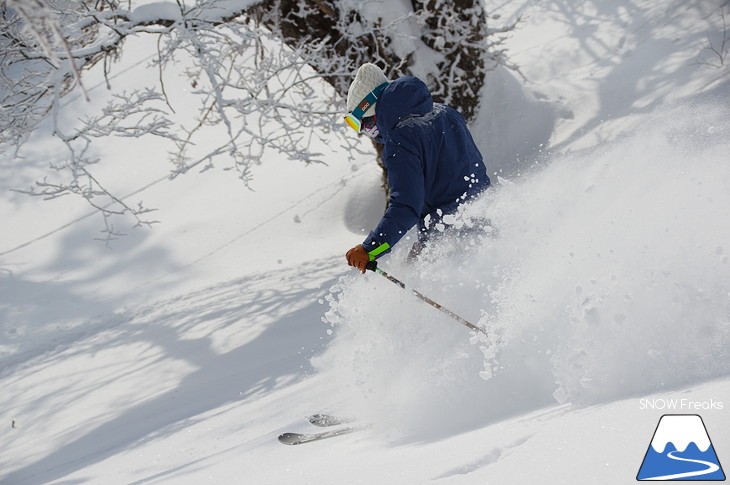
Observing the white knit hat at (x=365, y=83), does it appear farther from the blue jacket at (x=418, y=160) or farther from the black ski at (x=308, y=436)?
the black ski at (x=308, y=436)

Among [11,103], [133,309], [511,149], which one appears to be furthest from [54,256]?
[511,149]

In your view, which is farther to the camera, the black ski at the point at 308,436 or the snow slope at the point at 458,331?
the black ski at the point at 308,436

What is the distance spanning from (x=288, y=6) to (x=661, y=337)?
6.57m

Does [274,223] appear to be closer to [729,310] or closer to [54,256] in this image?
[54,256]

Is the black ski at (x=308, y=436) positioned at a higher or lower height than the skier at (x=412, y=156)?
lower

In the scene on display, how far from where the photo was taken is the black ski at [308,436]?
142 inches

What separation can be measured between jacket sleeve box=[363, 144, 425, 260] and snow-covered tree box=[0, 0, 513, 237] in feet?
10.4

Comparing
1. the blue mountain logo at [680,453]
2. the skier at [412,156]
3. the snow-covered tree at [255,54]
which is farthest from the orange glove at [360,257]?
the snow-covered tree at [255,54]

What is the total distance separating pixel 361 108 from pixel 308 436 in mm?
1790

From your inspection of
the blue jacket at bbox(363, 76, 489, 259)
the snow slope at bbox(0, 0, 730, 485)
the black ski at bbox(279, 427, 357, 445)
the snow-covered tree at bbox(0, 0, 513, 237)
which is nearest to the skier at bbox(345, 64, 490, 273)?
the blue jacket at bbox(363, 76, 489, 259)

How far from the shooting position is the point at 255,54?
8602 millimetres

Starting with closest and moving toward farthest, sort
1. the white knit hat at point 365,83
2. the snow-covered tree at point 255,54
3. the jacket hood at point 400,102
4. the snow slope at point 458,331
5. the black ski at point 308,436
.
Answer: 1. the snow slope at point 458,331
2. the black ski at point 308,436
3. the jacket hood at point 400,102
4. the white knit hat at point 365,83
5. the snow-covered tree at point 255,54

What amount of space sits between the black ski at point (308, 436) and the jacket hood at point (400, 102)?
62.9 inches

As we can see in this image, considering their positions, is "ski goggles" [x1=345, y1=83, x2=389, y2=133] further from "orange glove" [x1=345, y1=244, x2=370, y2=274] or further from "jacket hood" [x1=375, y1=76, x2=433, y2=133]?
"orange glove" [x1=345, y1=244, x2=370, y2=274]
